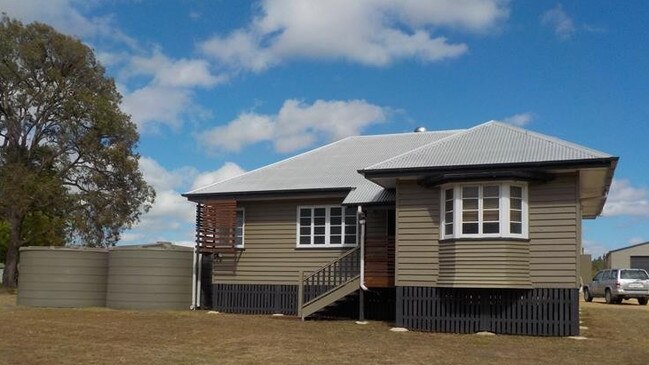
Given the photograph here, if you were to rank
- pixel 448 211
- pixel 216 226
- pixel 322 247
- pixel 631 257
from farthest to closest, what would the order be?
pixel 631 257 < pixel 216 226 < pixel 322 247 < pixel 448 211

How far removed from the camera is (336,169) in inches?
968

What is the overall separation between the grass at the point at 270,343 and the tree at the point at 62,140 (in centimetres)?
1748

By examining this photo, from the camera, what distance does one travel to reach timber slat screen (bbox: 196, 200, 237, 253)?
23.8m

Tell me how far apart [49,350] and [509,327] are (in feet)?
33.6

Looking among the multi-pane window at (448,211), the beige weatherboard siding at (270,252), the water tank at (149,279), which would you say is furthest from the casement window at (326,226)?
the multi-pane window at (448,211)

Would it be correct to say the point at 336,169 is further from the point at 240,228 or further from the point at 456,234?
the point at 456,234

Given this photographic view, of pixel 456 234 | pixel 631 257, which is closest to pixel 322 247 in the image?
pixel 456 234

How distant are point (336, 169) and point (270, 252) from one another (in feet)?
11.1

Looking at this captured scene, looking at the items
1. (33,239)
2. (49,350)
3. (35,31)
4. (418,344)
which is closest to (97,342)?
(49,350)

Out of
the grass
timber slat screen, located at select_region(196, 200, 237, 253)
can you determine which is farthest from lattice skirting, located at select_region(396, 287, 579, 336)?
timber slat screen, located at select_region(196, 200, 237, 253)

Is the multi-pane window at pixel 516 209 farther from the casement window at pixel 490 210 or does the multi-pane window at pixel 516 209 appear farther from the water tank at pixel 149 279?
the water tank at pixel 149 279

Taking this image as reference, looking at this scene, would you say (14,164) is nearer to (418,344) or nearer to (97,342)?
(97,342)

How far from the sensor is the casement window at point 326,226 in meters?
22.9

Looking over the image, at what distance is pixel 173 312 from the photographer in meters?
23.6
